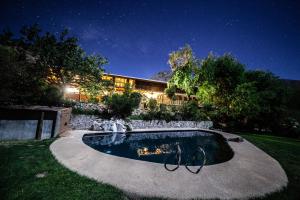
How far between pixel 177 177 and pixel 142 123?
13.7 m

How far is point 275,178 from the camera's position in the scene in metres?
6.92

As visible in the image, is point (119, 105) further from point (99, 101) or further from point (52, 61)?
point (52, 61)

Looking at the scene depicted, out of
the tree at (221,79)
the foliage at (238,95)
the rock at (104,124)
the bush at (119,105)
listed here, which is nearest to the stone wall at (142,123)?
the rock at (104,124)

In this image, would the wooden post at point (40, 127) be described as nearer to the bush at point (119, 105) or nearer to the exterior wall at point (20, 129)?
the exterior wall at point (20, 129)

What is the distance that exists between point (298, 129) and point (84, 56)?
31094 mm

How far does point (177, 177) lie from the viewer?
6.30 meters

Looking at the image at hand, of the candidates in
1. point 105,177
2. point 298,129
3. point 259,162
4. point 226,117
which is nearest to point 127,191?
point 105,177

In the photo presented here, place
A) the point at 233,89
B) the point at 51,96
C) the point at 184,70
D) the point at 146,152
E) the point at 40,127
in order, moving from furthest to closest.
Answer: the point at 184,70
the point at 233,89
the point at 51,96
the point at 146,152
the point at 40,127

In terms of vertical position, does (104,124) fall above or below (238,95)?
below

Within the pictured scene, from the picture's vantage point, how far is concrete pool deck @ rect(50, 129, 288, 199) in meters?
5.28

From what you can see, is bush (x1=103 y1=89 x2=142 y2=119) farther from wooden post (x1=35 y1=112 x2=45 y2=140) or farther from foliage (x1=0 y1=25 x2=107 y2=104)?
wooden post (x1=35 y1=112 x2=45 y2=140)

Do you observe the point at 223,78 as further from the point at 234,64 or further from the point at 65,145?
the point at 65,145

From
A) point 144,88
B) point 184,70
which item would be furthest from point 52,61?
point 184,70

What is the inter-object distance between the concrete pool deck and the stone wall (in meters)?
7.68
